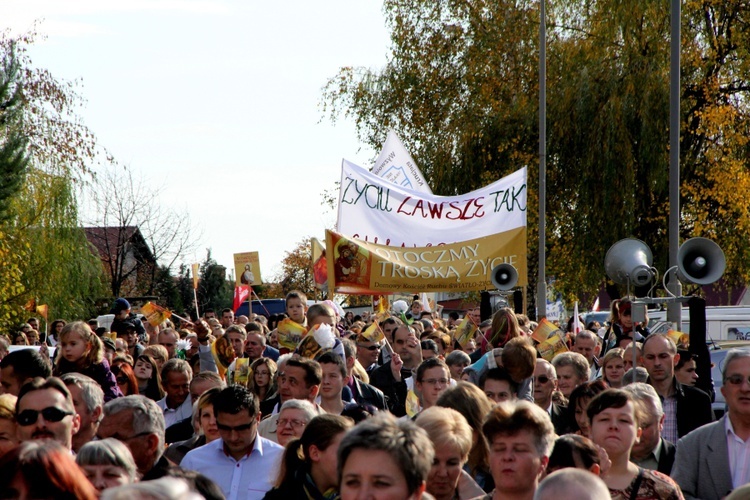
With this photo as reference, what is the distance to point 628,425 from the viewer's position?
231 inches

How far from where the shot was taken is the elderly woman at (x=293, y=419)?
6.52m

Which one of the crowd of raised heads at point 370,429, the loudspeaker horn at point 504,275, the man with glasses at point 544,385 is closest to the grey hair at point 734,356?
the crowd of raised heads at point 370,429

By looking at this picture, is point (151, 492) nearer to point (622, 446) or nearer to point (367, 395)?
point (622, 446)

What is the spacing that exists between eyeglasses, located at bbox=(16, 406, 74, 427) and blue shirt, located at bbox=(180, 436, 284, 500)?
954 millimetres

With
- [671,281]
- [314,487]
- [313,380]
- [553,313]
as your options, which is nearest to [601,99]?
[553,313]

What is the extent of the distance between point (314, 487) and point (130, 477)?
1.04 m

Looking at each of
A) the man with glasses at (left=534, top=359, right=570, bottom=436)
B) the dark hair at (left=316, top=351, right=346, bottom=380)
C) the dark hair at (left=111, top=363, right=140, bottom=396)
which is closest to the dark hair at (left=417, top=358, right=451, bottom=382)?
the dark hair at (left=316, top=351, right=346, bottom=380)

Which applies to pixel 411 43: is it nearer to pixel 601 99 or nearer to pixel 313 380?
pixel 601 99

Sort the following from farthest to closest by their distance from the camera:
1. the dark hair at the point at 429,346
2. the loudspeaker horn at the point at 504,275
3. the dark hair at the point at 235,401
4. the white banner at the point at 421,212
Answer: the white banner at the point at 421,212, the loudspeaker horn at the point at 504,275, the dark hair at the point at 429,346, the dark hair at the point at 235,401

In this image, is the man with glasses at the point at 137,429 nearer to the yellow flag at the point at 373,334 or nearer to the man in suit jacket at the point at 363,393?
the man in suit jacket at the point at 363,393

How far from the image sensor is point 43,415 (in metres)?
5.58

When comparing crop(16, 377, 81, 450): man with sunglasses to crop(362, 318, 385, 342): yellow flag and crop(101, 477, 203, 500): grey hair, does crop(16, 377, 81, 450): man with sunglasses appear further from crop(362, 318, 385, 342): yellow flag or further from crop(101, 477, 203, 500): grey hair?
crop(362, 318, 385, 342): yellow flag

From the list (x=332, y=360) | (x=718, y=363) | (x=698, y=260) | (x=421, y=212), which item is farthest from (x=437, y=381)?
(x=421, y=212)

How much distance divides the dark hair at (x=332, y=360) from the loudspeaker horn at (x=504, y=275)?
619cm
